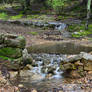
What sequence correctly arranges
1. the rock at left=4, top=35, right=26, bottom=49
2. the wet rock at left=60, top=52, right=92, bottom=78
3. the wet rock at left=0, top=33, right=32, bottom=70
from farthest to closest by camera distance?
1. the rock at left=4, top=35, right=26, bottom=49
2. the wet rock at left=0, top=33, right=32, bottom=70
3. the wet rock at left=60, top=52, right=92, bottom=78

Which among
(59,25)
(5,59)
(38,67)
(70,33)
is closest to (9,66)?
(5,59)

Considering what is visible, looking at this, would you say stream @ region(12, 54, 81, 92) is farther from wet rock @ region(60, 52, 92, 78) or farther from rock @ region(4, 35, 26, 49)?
rock @ region(4, 35, 26, 49)

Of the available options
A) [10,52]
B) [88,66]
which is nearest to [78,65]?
[88,66]

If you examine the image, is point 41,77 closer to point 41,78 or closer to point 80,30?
point 41,78

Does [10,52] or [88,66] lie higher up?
[10,52]

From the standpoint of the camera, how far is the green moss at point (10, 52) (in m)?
12.7

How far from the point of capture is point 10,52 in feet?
42.4

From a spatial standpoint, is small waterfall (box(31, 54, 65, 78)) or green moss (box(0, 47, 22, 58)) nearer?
small waterfall (box(31, 54, 65, 78))

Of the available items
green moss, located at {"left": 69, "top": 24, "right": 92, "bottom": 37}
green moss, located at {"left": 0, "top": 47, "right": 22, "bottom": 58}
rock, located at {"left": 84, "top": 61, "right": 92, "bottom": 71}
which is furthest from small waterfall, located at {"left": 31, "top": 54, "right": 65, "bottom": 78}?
green moss, located at {"left": 69, "top": 24, "right": 92, "bottom": 37}

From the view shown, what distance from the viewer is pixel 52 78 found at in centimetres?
1129

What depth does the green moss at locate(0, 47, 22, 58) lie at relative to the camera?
Answer: 12.7 m

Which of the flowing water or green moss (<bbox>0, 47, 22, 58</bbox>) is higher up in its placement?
green moss (<bbox>0, 47, 22, 58</bbox>)

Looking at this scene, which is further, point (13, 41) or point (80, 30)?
point (80, 30)

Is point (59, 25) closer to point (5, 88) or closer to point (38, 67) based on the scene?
point (38, 67)
